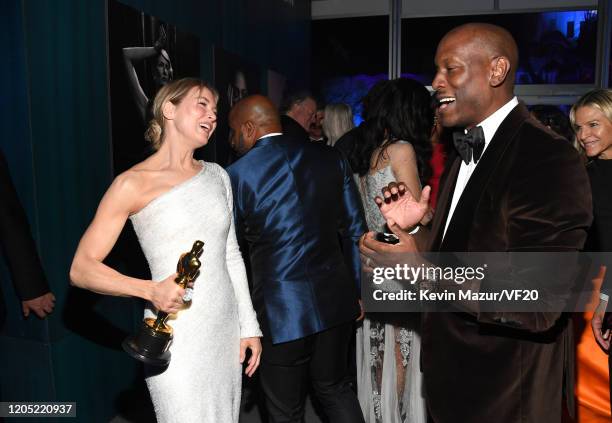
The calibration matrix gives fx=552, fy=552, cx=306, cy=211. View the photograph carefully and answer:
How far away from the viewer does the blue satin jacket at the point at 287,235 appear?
7.59 feet

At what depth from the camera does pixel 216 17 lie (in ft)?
15.3

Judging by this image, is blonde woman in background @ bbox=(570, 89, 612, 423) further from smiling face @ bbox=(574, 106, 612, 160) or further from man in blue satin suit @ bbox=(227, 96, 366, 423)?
man in blue satin suit @ bbox=(227, 96, 366, 423)

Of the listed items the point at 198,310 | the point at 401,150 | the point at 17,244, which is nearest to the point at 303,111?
the point at 401,150

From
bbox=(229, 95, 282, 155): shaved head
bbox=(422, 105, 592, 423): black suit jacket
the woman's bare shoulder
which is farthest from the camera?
the woman's bare shoulder

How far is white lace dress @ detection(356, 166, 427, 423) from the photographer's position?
2.88m

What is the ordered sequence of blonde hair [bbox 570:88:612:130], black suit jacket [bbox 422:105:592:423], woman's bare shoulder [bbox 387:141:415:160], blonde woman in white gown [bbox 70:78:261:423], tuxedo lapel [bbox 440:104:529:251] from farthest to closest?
woman's bare shoulder [bbox 387:141:415:160] → blonde hair [bbox 570:88:612:130] → blonde woman in white gown [bbox 70:78:261:423] → tuxedo lapel [bbox 440:104:529:251] → black suit jacket [bbox 422:105:592:423]

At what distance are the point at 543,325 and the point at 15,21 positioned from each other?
2.38 meters

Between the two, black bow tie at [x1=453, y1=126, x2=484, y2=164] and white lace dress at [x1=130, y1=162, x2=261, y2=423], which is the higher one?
black bow tie at [x1=453, y1=126, x2=484, y2=164]

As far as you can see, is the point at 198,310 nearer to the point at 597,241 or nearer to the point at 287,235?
the point at 287,235

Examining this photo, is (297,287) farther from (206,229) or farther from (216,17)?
(216,17)

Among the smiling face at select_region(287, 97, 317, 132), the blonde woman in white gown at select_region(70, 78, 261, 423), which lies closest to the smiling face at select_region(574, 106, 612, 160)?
the smiling face at select_region(287, 97, 317, 132)

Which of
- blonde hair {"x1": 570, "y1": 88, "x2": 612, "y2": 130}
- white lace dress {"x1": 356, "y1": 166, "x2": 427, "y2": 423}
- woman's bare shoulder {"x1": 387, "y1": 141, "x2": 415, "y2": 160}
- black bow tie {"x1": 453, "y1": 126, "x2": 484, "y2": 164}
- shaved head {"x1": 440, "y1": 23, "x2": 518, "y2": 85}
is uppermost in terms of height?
shaved head {"x1": 440, "y1": 23, "x2": 518, "y2": 85}

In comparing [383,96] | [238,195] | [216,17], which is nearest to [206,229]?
[238,195]

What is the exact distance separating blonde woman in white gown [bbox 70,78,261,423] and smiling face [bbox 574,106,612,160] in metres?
1.78
